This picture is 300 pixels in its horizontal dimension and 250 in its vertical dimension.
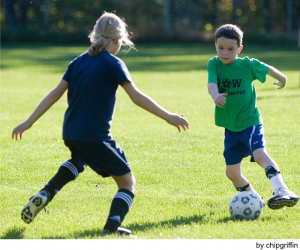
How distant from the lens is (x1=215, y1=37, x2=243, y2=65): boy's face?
14.7 ft

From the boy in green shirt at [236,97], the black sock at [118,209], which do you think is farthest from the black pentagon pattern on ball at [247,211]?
the black sock at [118,209]

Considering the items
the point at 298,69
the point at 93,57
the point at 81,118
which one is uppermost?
the point at 93,57

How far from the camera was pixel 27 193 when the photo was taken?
508cm

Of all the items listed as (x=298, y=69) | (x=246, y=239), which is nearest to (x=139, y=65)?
(x=298, y=69)

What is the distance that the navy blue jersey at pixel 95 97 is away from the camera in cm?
370

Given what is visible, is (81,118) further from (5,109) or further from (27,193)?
(5,109)

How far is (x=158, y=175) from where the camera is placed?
572 cm

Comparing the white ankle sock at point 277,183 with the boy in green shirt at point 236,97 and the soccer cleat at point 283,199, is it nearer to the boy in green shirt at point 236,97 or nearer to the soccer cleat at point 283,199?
the soccer cleat at point 283,199

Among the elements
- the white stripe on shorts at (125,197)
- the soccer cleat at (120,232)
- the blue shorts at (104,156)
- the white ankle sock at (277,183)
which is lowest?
the soccer cleat at (120,232)

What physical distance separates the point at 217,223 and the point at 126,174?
34.5 inches

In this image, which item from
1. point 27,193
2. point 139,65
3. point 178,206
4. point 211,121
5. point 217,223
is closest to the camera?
point 217,223

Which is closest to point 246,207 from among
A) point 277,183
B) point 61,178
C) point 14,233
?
point 277,183

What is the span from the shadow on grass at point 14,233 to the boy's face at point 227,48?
227 cm

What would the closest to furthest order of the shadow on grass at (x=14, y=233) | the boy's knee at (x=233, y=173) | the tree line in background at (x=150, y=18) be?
1. the shadow on grass at (x=14, y=233)
2. the boy's knee at (x=233, y=173)
3. the tree line in background at (x=150, y=18)
